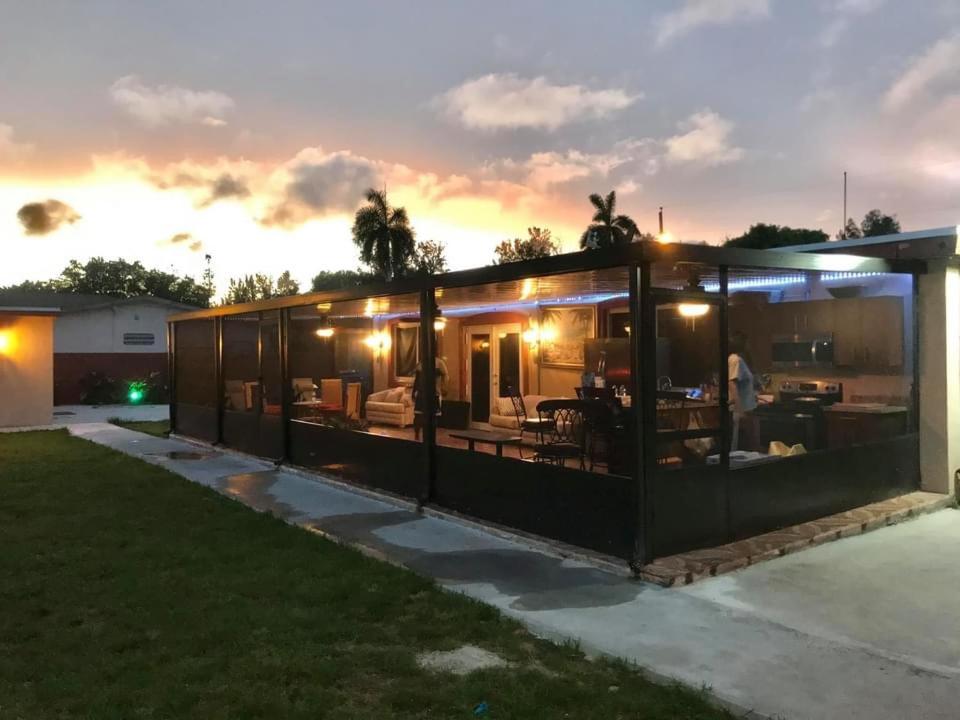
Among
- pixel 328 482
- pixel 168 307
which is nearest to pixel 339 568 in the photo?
pixel 328 482

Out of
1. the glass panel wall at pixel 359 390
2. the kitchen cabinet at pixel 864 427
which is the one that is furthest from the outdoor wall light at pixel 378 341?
the kitchen cabinet at pixel 864 427

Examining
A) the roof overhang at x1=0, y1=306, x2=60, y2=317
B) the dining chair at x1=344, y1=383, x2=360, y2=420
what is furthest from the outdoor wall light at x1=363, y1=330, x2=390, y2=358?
the roof overhang at x1=0, y1=306, x2=60, y2=317

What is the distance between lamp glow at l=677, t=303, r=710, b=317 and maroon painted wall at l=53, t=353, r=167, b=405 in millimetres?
23071

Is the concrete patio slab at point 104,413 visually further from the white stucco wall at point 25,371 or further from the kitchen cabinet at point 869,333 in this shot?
the kitchen cabinet at point 869,333

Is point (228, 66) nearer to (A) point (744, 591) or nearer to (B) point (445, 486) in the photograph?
(B) point (445, 486)

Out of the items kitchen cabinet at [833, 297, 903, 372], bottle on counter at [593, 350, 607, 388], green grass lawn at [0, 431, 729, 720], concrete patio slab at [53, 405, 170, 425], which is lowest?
green grass lawn at [0, 431, 729, 720]

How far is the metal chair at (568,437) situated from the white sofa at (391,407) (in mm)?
4913

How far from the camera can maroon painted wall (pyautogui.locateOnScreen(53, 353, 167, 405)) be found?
2444 centimetres

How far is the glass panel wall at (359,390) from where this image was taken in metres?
8.62

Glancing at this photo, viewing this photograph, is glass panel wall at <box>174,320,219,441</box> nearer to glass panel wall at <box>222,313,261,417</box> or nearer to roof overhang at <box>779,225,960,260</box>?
glass panel wall at <box>222,313,261,417</box>

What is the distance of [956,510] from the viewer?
7453mm

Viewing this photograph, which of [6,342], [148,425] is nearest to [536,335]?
[148,425]

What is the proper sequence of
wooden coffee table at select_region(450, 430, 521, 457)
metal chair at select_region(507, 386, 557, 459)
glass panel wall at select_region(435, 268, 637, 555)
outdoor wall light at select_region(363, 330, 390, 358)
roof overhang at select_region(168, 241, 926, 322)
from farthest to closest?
outdoor wall light at select_region(363, 330, 390, 358) < metal chair at select_region(507, 386, 557, 459) < wooden coffee table at select_region(450, 430, 521, 457) < glass panel wall at select_region(435, 268, 637, 555) < roof overhang at select_region(168, 241, 926, 322)

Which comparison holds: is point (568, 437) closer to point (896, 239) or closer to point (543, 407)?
point (543, 407)
